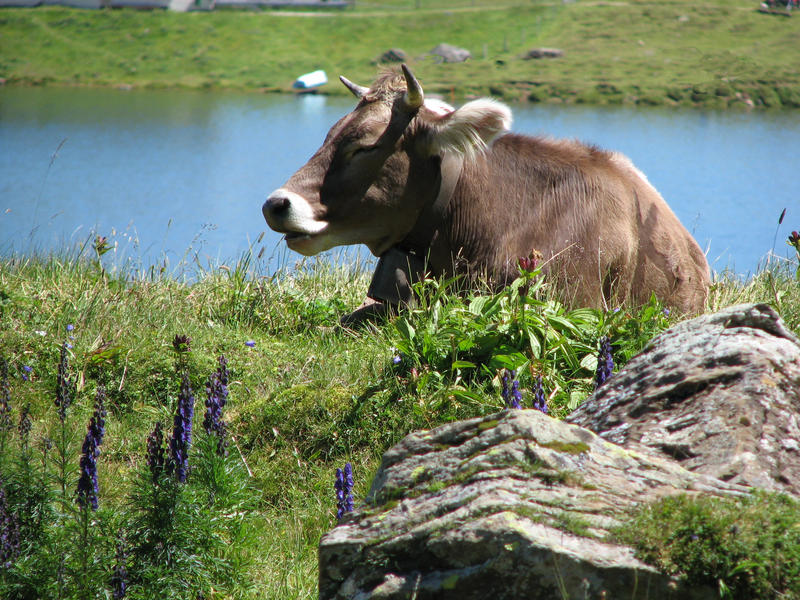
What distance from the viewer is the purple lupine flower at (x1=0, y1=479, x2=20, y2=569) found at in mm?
2754

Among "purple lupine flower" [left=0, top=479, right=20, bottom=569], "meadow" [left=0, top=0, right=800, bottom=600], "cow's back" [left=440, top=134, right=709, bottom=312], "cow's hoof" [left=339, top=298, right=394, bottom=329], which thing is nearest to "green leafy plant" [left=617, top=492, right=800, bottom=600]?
"meadow" [left=0, top=0, right=800, bottom=600]

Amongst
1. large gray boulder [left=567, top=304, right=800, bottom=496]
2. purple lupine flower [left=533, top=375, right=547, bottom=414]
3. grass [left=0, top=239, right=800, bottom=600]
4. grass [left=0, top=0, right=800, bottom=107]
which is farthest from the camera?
grass [left=0, top=0, right=800, bottom=107]

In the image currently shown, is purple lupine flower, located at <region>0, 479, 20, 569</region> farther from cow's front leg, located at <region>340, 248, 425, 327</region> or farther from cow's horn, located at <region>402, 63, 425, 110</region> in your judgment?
cow's horn, located at <region>402, 63, 425, 110</region>

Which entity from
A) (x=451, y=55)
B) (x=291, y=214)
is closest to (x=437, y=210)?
(x=291, y=214)

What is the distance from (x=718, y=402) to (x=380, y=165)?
3410 mm

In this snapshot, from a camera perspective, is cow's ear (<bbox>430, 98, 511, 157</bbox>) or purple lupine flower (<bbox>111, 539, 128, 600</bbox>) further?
cow's ear (<bbox>430, 98, 511, 157</bbox>)

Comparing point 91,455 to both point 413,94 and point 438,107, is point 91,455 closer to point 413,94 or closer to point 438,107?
point 413,94

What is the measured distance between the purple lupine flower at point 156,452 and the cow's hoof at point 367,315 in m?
2.90

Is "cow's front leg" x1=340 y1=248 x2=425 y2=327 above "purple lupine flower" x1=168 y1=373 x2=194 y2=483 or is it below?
below

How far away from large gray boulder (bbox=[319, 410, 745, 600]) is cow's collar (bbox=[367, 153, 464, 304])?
320 cm

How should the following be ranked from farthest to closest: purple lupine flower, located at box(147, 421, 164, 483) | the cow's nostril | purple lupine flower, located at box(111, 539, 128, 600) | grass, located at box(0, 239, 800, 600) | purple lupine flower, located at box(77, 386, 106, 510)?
1. the cow's nostril
2. grass, located at box(0, 239, 800, 600)
3. purple lupine flower, located at box(147, 421, 164, 483)
4. purple lupine flower, located at box(77, 386, 106, 510)
5. purple lupine flower, located at box(111, 539, 128, 600)

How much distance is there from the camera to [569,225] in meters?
5.57

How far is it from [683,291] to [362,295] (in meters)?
2.76

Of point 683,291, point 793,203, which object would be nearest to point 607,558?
point 683,291
